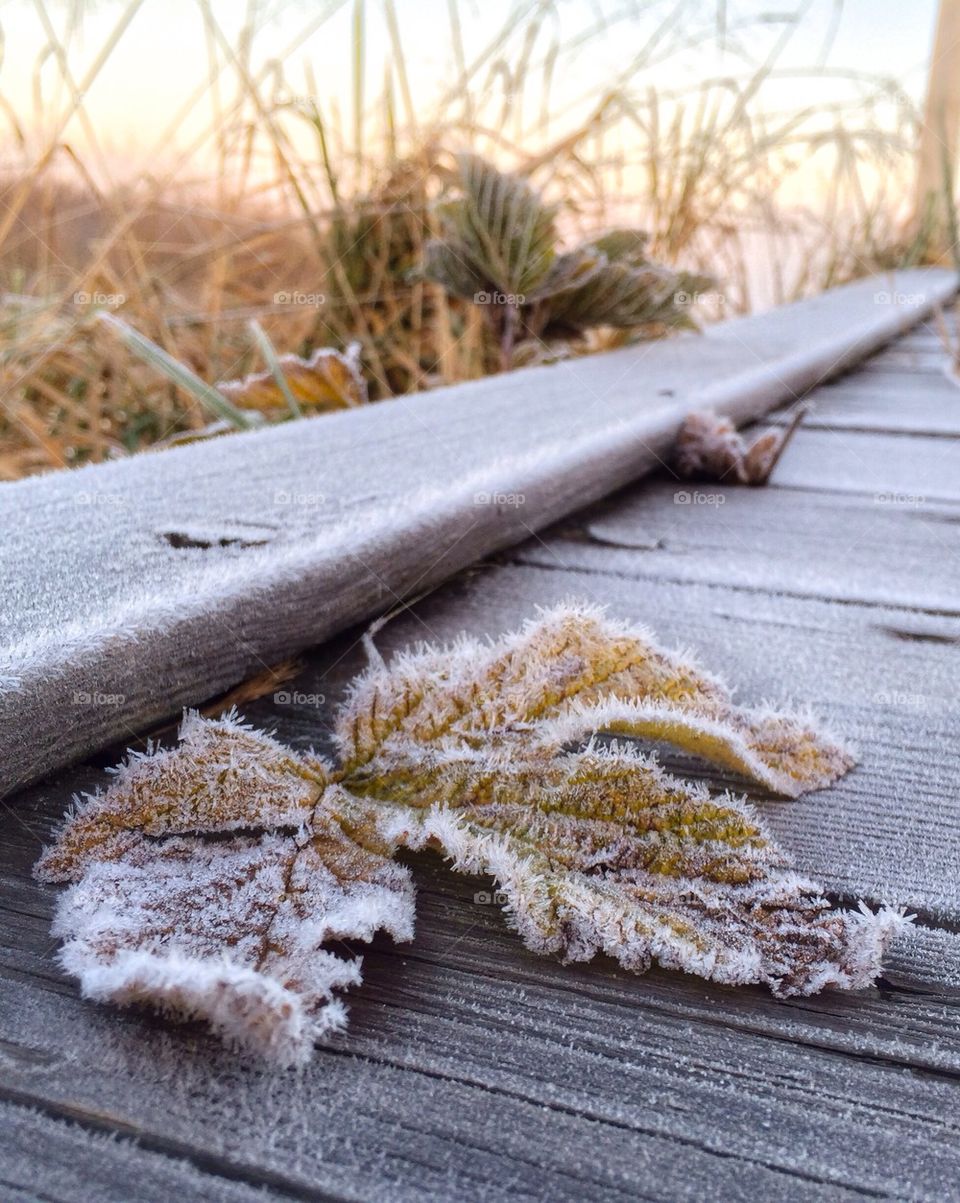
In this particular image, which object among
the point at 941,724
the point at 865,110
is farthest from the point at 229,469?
the point at 865,110

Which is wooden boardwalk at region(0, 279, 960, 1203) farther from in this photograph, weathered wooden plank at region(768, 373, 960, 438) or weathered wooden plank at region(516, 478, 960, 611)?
weathered wooden plank at region(768, 373, 960, 438)

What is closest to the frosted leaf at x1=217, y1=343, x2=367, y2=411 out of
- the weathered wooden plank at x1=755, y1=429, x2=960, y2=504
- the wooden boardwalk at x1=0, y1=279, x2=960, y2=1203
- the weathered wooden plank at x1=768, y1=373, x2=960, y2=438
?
the weathered wooden plank at x1=755, y1=429, x2=960, y2=504

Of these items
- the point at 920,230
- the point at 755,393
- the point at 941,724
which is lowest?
the point at 920,230

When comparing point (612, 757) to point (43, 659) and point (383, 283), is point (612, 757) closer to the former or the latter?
point (43, 659)

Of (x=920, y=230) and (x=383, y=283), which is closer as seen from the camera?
(x=383, y=283)

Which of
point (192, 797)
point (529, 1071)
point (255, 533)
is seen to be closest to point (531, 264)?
point (255, 533)

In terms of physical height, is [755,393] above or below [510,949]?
below
